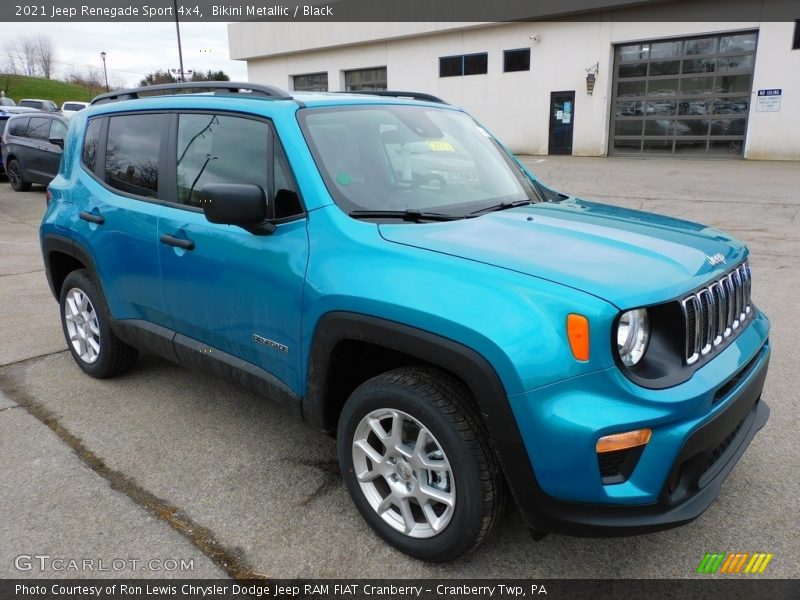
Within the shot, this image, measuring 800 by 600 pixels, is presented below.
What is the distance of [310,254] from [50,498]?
5.77 feet

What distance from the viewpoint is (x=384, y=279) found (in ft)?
8.07

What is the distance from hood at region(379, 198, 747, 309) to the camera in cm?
222

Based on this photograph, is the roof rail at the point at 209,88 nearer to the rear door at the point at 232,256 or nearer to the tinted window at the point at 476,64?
the rear door at the point at 232,256

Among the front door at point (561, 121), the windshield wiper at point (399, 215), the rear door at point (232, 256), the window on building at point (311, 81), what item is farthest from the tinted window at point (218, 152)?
the window on building at point (311, 81)

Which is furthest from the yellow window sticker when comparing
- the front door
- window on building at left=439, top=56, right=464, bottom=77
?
window on building at left=439, top=56, right=464, bottom=77

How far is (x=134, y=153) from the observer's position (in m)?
3.88

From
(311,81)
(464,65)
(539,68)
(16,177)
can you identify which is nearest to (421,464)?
(16,177)

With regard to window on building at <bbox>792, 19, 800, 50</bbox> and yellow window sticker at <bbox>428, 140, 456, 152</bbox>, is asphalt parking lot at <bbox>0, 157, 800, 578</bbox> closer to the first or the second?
yellow window sticker at <bbox>428, 140, 456, 152</bbox>

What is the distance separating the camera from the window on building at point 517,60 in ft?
75.0

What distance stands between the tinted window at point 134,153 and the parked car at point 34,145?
12156mm

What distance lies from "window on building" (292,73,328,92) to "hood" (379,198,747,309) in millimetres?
28557

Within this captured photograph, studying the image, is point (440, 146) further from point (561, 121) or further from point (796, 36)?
point (561, 121)

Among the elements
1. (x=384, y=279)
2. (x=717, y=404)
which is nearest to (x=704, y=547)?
(x=717, y=404)

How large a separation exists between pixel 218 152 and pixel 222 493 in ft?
5.65
